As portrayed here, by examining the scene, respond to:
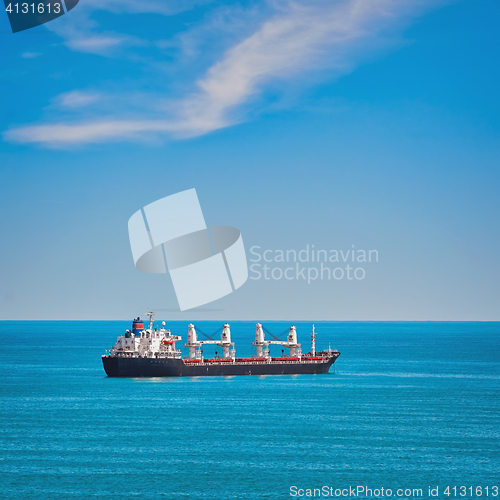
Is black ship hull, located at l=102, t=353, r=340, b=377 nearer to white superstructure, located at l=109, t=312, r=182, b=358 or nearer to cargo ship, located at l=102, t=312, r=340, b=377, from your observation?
cargo ship, located at l=102, t=312, r=340, b=377

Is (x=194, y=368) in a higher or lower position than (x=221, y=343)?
lower

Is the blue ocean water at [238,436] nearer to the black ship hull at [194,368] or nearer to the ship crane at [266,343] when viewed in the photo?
the black ship hull at [194,368]

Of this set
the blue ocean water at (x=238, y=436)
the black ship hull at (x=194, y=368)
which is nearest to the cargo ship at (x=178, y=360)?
the black ship hull at (x=194, y=368)

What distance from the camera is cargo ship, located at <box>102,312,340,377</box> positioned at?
88875mm

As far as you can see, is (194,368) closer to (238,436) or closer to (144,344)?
(144,344)

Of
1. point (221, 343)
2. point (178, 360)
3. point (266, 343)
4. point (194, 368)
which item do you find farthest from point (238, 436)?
point (266, 343)

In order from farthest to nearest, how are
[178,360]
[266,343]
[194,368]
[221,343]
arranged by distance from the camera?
[266,343] < [221,343] < [194,368] < [178,360]

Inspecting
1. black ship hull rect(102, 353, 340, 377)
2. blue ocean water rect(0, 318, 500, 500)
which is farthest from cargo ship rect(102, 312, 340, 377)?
blue ocean water rect(0, 318, 500, 500)

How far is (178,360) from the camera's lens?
91.2 metres

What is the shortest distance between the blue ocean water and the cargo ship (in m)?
2.94

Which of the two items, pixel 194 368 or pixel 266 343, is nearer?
pixel 194 368

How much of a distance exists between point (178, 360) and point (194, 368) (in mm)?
3759

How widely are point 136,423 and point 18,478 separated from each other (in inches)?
703


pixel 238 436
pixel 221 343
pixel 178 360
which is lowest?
pixel 238 436
